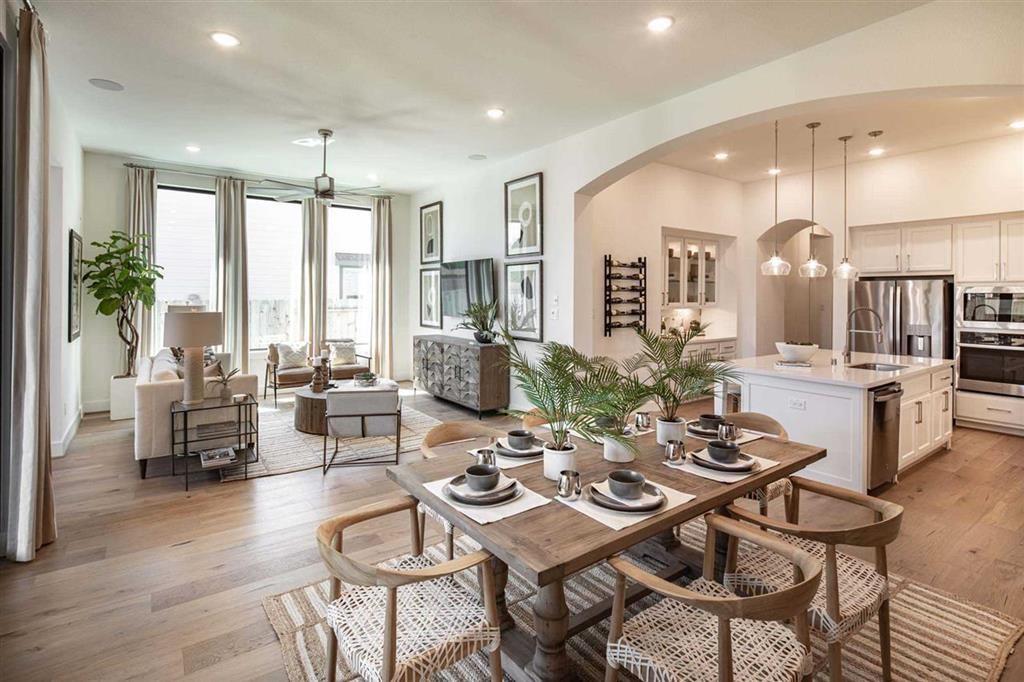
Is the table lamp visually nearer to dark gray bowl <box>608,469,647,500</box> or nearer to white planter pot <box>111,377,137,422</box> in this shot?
white planter pot <box>111,377,137,422</box>

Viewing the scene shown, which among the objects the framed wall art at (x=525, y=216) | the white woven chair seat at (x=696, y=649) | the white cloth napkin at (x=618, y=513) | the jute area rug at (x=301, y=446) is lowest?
the jute area rug at (x=301, y=446)

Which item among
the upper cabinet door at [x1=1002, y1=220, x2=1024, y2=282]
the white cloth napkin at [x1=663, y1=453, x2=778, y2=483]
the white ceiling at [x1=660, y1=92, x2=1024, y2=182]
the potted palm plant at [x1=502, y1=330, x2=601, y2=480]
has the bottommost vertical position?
the white cloth napkin at [x1=663, y1=453, x2=778, y2=483]

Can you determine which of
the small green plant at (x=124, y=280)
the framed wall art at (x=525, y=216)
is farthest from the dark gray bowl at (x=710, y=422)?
the small green plant at (x=124, y=280)

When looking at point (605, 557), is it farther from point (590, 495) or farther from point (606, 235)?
point (606, 235)

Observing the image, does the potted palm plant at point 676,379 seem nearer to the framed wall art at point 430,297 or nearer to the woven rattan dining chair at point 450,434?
the woven rattan dining chair at point 450,434

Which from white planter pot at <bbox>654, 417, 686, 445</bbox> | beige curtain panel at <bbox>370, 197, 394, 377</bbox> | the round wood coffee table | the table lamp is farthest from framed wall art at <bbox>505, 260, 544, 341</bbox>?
white planter pot at <bbox>654, 417, 686, 445</bbox>

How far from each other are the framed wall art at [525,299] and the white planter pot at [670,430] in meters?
3.57

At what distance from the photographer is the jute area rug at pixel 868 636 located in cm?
202

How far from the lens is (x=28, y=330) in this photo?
2.85 meters

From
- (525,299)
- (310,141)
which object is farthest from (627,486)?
(310,141)

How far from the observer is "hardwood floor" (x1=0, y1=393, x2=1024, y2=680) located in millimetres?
2143

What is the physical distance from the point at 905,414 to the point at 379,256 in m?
6.99

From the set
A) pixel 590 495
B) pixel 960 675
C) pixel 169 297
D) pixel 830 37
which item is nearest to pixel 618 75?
pixel 830 37

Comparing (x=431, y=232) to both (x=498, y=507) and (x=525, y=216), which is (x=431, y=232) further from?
(x=498, y=507)
